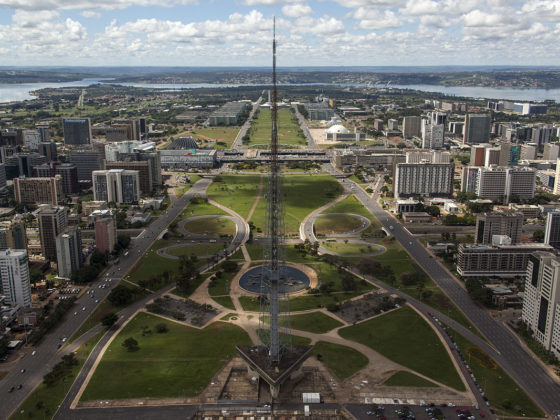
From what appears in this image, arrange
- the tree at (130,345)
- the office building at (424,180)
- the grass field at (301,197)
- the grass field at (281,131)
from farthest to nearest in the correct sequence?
the grass field at (281,131) → the office building at (424,180) → the grass field at (301,197) → the tree at (130,345)

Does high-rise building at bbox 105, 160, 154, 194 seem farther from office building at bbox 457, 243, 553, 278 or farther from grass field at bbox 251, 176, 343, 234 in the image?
office building at bbox 457, 243, 553, 278

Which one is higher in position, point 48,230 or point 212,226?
point 48,230

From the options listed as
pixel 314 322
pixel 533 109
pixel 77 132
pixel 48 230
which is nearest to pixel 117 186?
pixel 48 230

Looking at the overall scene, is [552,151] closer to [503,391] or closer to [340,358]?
[503,391]

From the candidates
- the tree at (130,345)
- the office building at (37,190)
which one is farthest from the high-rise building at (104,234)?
the office building at (37,190)

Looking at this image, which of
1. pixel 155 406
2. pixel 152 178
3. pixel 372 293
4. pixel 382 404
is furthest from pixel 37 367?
pixel 152 178

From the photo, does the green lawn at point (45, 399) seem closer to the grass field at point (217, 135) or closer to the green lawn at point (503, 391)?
the green lawn at point (503, 391)
